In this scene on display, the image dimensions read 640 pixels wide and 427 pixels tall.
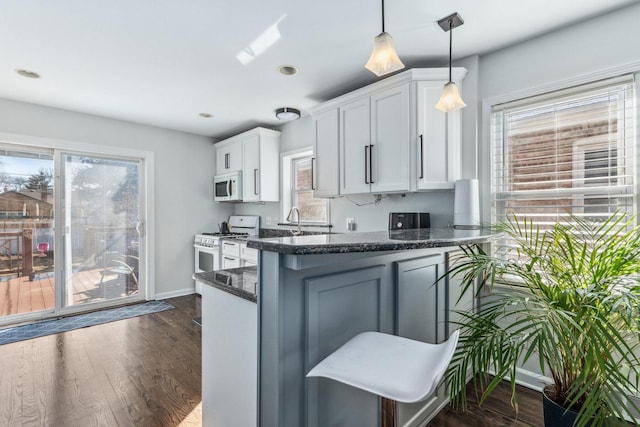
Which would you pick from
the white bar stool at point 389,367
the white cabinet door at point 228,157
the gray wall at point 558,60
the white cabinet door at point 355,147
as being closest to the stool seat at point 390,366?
the white bar stool at point 389,367

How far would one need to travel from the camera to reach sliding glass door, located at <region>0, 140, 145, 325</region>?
3.46m

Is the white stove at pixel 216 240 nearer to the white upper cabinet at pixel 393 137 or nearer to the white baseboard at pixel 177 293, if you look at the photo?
the white baseboard at pixel 177 293

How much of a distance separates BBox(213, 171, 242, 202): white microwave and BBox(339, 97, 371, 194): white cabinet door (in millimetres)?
1951

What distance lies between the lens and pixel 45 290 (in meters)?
3.64

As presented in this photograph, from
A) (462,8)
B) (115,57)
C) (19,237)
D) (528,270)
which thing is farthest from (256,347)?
(19,237)

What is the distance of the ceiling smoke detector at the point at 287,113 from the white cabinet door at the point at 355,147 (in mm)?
820

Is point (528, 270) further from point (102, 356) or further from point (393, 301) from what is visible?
point (102, 356)

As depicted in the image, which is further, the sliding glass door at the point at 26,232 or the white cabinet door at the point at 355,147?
the sliding glass door at the point at 26,232

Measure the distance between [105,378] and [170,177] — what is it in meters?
2.89

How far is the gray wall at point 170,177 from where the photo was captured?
3.78 meters

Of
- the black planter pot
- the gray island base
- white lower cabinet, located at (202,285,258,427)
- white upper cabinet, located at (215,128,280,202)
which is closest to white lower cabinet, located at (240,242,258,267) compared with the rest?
white upper cabinet, located at (215,128,280,202)

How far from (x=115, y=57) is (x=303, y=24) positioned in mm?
1591

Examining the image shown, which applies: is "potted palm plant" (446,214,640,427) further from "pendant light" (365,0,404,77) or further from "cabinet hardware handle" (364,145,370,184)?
"cabinet hardware handle" (364,145,370,184)

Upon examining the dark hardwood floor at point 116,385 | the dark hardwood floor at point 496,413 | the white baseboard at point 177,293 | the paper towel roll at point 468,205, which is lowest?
the dark hardwood floor at point 496,413
